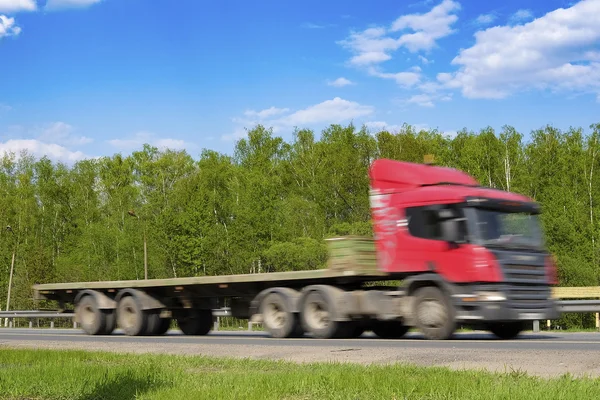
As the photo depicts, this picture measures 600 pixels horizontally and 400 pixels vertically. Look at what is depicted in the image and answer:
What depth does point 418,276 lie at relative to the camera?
1568cm

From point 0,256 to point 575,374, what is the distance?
220 ft

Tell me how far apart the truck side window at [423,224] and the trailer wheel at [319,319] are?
2.52m

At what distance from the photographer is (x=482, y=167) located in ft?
193

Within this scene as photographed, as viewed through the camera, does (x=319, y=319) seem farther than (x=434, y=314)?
Yes

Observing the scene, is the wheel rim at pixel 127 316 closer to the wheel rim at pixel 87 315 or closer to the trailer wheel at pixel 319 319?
the wheel rim at pixel 87 315

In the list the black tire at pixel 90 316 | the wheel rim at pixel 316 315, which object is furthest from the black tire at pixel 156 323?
the wheel rim at pixel 316 315

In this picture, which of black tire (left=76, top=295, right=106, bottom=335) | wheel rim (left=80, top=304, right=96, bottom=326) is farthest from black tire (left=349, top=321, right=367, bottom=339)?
wheel rim (left=80, top=304, right=96, bottom=326)

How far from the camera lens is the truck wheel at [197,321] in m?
21.1

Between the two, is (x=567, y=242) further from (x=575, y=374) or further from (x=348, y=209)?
(x=575, y=374)

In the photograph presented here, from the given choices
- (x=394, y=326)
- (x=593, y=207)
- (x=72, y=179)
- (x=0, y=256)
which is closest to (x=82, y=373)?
(x=394, y=326)

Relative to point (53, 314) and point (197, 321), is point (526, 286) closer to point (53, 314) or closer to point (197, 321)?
point (197, 321)

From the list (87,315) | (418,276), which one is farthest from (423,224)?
(87,315)

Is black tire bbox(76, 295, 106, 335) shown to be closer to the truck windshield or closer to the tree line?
the truck windshield

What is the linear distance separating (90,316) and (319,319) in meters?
7.64
